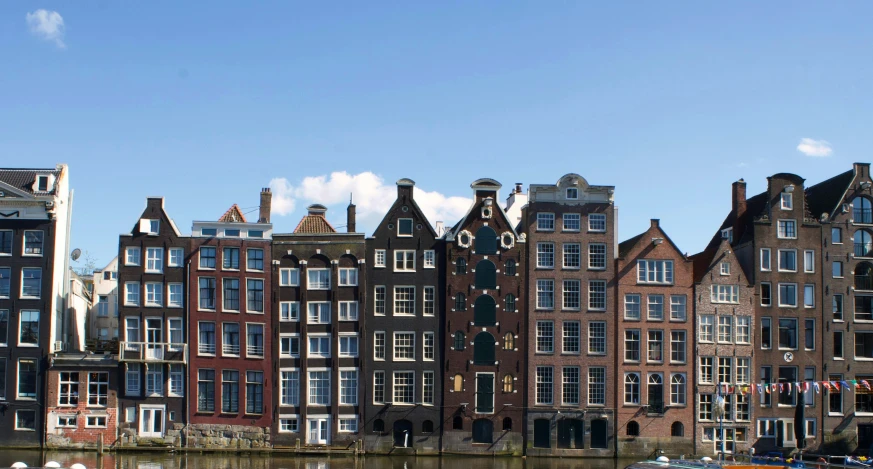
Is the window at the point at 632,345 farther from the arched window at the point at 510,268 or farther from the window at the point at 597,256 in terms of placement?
the arched window at the point at 510,268

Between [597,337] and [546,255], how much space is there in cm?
613

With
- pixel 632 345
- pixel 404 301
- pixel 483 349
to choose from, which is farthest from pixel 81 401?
pixel 632 345

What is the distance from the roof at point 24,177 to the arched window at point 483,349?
92.7ft

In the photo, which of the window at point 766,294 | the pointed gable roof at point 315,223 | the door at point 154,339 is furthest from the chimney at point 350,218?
the window at point 766,294

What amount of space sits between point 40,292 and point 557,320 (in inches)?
1269

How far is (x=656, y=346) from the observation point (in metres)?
68.0

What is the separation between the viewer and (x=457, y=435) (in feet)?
216

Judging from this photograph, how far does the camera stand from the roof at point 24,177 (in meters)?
67.2

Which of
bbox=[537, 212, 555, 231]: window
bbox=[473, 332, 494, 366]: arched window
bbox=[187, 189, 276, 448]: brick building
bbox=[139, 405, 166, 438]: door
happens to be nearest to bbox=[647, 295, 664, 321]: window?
bbox=[537, 212, 555, 231]: window

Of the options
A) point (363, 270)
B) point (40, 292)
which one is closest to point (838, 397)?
point (363, 270)

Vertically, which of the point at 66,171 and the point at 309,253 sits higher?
the point at 66,171

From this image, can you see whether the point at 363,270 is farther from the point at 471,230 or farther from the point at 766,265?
the point at 766,265

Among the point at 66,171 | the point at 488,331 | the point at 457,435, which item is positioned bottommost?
the point at 457,435

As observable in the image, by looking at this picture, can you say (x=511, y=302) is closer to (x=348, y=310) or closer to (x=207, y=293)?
(x=348, y=310)
